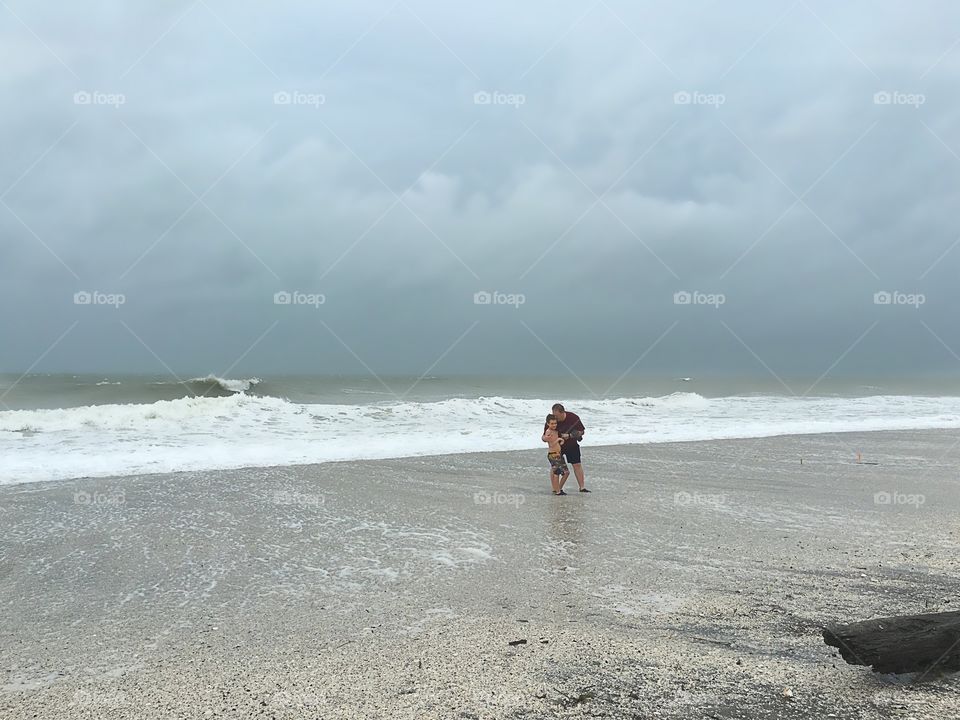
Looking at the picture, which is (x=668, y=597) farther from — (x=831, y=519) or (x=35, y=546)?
(x=35, y=546)

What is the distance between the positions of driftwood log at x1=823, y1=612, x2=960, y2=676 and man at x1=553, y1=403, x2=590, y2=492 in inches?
284

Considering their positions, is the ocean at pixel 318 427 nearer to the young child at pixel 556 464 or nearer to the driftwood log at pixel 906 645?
the young child at pixel 556 464

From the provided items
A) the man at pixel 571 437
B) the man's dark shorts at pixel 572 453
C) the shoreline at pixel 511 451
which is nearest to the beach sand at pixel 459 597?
the man at pixel 571 437

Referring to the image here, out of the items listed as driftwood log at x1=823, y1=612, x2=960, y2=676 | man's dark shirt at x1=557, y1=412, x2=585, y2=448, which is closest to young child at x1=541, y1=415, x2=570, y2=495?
man's dark shirt at x1=557, y1=412, x2=585, y2=448

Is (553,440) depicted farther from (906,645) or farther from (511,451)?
(906,645)

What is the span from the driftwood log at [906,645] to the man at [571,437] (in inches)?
284

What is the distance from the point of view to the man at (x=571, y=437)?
Result: 11.2m

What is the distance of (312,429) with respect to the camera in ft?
68.8

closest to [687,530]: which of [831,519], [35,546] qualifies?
[831,519]

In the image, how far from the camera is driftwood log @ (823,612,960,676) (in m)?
3.83

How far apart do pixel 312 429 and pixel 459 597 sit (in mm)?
15998

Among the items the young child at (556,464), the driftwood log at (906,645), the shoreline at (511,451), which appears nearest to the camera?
the driftwood log at (906,645)

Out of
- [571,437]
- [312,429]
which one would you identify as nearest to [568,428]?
[571,437]

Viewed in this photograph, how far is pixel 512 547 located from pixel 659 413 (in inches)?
912
